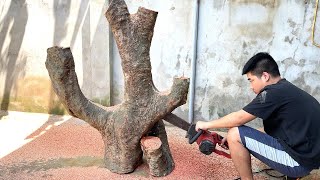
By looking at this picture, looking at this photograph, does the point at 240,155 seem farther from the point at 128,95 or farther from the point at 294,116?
the point at 128,95

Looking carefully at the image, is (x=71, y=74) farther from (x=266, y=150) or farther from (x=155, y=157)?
(x=266, y=150)

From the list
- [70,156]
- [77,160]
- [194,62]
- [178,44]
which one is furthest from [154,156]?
[178,44]

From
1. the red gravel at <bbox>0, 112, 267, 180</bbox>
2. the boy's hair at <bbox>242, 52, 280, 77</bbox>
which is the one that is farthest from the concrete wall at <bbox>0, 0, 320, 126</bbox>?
the boy's hair at <bbox>242, 52, 280, 77</bbox>

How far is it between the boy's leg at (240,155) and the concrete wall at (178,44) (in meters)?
2.00

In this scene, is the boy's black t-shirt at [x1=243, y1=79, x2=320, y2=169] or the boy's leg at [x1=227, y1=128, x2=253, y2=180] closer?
the boy's black t-shirt at [x1=243, y1=79, x2=320, y2=169]

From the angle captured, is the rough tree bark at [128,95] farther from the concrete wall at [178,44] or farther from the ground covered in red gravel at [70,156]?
the concrete wall at [178,44]

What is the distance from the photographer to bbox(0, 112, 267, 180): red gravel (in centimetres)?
367

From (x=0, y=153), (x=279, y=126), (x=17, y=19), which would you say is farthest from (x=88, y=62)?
(x=279, y=126)

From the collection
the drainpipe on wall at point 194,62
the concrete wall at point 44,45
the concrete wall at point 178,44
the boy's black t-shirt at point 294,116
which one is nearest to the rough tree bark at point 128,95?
the boy's black t-shirt at point 294,116

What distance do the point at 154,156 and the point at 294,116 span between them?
4.47 ft

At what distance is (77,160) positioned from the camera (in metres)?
4.01

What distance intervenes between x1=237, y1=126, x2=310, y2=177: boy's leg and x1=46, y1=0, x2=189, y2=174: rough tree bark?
2.31 ft

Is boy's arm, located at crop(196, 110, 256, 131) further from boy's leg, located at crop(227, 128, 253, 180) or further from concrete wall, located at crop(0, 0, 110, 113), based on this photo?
concrete wall, located at crop(0, 0, 110, 113)

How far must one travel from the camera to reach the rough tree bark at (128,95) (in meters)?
3.35
